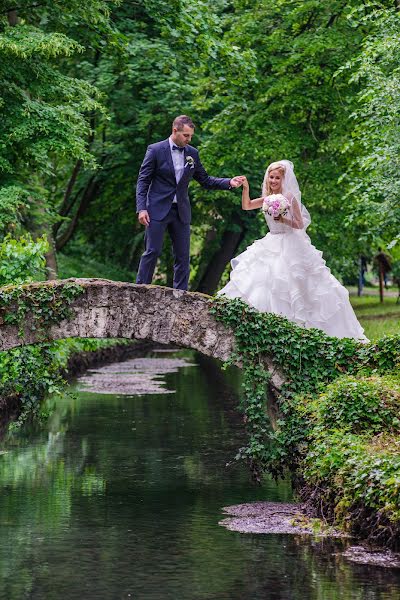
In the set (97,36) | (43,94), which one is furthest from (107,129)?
(43,94)

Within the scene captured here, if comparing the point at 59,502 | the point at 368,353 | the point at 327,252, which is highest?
the point at 327,252

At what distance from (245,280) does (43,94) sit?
6.50 metres

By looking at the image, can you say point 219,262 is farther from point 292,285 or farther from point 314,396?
point 314,396

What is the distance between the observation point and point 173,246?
13375mm

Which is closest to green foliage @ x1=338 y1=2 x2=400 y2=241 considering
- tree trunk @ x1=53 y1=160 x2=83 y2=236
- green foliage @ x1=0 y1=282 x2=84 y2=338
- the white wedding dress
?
the white wedding dress

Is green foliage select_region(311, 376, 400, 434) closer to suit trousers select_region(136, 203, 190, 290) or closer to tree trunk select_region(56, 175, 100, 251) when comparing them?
suit trousers select_region(136, 203, 190, 290)

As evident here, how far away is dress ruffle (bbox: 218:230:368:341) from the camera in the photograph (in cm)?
1422

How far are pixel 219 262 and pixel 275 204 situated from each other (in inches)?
986

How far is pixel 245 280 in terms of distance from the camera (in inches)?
562

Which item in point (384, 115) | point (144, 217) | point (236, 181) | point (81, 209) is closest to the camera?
point (144, 217)

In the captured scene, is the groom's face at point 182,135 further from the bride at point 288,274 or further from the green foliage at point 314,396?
the green foliage at point 314,396

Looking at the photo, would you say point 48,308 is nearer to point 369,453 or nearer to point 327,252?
point 369,453

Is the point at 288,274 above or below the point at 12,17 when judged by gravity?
below

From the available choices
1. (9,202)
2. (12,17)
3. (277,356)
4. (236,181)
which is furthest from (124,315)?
(12,17)
